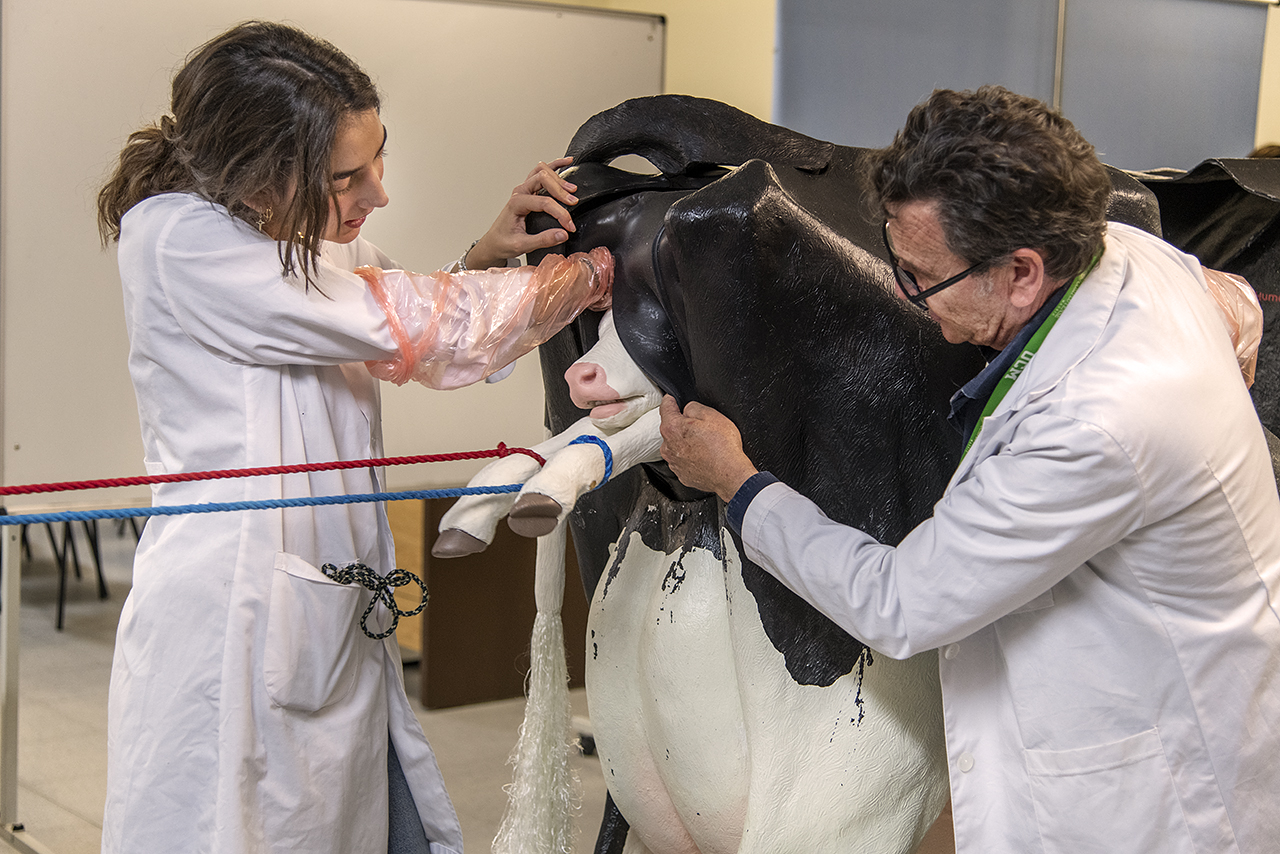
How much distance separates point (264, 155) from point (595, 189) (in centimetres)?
35

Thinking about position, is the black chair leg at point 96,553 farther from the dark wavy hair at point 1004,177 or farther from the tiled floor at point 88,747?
the dark wavy hair at point 1004,177

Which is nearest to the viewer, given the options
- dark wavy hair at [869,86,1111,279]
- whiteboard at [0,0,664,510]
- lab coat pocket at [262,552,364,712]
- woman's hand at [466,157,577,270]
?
dark wavy hair at [869,86,1111,279]

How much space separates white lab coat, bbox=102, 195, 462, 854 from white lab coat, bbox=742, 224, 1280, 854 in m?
0.50

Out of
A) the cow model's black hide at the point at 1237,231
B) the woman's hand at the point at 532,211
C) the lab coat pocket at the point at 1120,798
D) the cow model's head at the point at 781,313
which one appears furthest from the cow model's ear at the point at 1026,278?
the cow model's black hide at the point at 1237,231

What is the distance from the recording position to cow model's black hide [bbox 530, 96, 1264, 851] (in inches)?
43.8

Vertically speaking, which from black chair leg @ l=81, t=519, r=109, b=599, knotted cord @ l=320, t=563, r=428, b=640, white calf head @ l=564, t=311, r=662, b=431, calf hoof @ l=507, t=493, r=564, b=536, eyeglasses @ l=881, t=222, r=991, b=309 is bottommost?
black chair leg @ l=81, t=519, r=109, b=599

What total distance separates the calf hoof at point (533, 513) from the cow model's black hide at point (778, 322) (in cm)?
21

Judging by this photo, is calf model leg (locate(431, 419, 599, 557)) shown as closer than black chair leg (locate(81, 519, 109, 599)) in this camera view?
Yes

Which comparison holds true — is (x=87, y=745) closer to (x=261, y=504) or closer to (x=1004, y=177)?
(x=261, y=504)

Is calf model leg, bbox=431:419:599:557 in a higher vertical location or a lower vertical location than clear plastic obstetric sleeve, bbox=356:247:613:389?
lower

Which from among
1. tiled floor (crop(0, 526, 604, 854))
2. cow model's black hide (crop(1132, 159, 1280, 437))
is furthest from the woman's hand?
tiled floor (crop(0, 526, 604, 854))

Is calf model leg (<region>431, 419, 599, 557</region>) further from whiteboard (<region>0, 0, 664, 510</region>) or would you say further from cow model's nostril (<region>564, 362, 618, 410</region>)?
whiteboard (<region>0, 0, 664, 510</region>)

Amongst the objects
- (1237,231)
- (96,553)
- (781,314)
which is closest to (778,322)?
(781,314)

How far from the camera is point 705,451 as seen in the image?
1.16 metres
